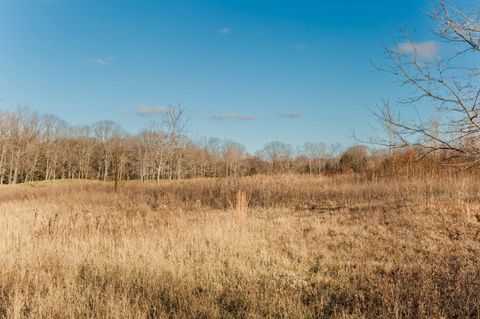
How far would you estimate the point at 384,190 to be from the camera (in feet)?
44.3

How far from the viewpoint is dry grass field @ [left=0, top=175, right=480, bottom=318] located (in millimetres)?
3674

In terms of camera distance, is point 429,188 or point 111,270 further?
point 429,188

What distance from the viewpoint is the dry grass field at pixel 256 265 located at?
3.67m

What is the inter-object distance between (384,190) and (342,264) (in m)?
9.41

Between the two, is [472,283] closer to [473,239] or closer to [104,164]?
[473,239]

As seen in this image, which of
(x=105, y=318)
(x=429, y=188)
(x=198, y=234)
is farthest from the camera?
(x=429, y=188)

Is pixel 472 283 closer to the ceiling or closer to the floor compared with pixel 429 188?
closer to the floor

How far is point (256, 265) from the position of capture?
17.1 feet

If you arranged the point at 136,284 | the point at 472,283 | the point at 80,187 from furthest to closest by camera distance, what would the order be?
1. the point at 80,187
2. the point at 136,284
3. the point at 472,283

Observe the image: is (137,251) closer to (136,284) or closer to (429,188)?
(136,284)

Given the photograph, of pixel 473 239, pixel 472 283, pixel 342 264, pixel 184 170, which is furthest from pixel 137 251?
pixel 184 170

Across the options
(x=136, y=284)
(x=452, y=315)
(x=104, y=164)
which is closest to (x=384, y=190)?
(x=452, y=315)

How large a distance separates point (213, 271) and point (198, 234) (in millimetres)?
2326

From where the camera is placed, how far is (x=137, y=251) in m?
5.89
